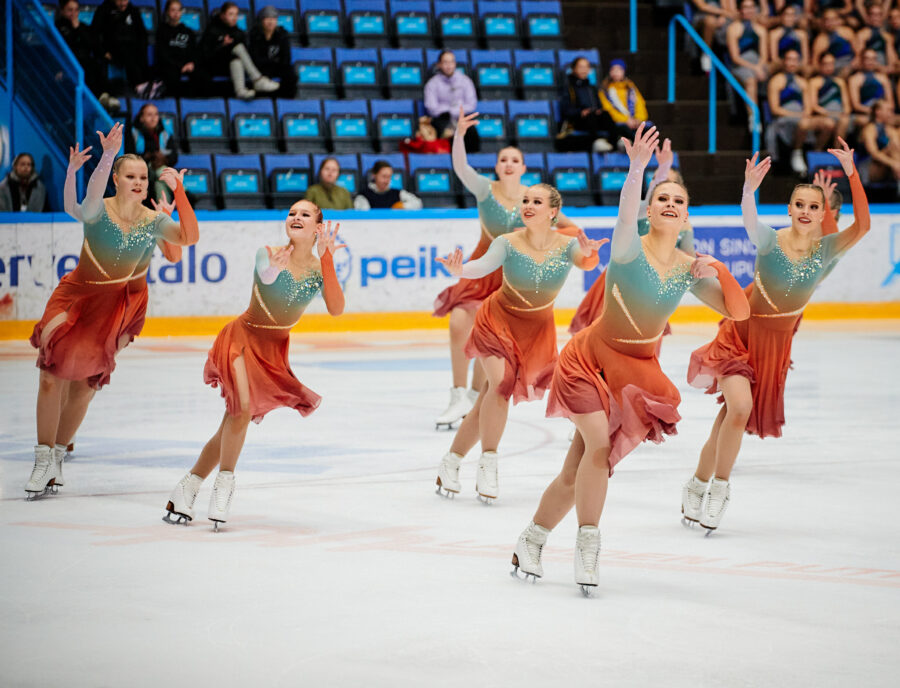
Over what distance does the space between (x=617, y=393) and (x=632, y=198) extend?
0.67 meters

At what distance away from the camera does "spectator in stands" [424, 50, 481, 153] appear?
13.9m

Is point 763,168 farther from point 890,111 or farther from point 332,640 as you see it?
point 890,111

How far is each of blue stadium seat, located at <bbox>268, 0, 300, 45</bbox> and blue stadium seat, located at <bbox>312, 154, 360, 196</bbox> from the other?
2088 mm

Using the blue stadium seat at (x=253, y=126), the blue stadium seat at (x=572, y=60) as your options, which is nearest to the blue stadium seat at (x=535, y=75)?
the blue stadium seat at (x=572, y=60)

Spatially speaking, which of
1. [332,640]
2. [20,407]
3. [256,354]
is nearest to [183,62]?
[20,407]

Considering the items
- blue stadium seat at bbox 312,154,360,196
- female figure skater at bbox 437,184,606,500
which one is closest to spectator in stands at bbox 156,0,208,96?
blue stadium seat at bbox 312,154,360,196

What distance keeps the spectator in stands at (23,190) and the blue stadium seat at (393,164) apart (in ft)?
10.9

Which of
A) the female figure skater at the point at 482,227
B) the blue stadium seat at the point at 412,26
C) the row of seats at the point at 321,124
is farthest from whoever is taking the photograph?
the blue stadium seat at the point at 412,26

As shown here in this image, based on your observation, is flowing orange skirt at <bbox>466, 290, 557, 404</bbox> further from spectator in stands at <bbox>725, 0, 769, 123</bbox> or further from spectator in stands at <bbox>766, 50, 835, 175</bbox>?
spectator in stands at <bbox>725, 0, 769, 123</bbox>

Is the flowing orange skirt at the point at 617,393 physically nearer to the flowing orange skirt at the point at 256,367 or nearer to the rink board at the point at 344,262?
the flowing orange skirt at the point at 256,367

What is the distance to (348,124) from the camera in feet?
46.2

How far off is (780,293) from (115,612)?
9.90ft

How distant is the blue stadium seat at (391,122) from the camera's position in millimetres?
14227

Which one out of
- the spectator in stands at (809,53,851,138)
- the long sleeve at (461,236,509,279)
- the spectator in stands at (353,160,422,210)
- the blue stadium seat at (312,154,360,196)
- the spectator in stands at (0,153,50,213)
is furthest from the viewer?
the spectator in stands at (809,53,851,138)
